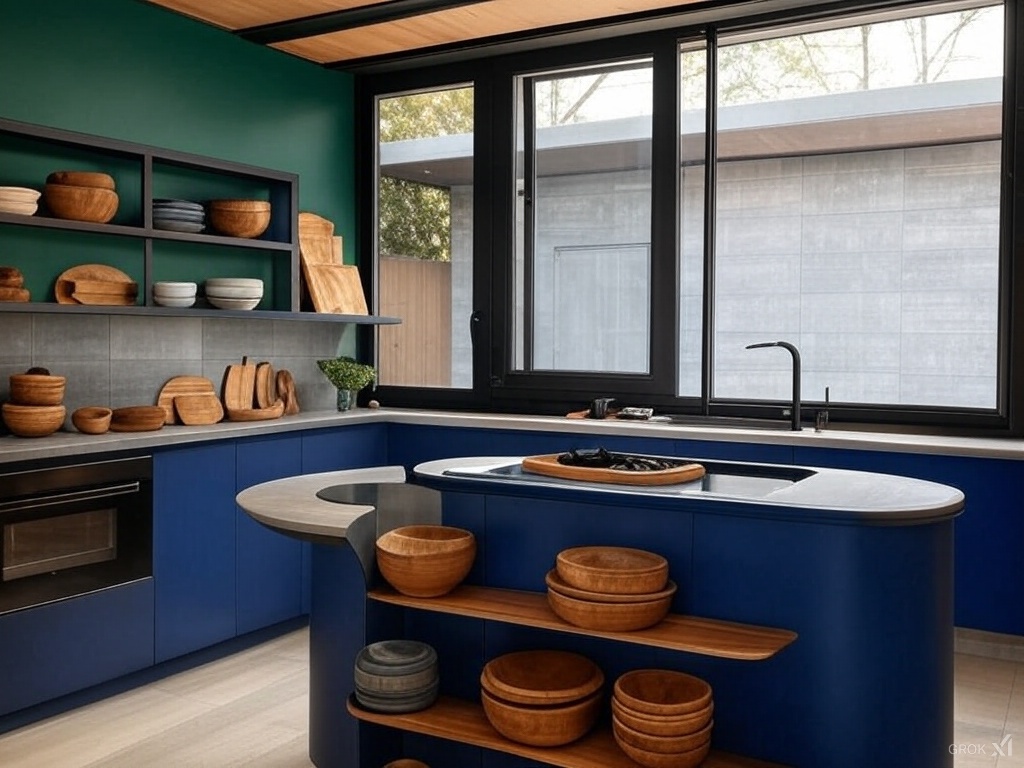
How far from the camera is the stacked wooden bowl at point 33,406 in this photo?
399 cm

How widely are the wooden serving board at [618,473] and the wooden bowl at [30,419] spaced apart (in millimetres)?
2269

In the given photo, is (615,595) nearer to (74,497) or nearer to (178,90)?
(74,497)

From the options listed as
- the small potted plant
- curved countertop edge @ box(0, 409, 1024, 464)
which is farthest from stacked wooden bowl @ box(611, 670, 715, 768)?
the small potted plant

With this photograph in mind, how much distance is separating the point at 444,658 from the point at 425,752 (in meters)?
0.30

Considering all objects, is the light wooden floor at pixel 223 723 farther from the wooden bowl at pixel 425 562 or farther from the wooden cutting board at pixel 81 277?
the wooden cutting board at pixel 81 277

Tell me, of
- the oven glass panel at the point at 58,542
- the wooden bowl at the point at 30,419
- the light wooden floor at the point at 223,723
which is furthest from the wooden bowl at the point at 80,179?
the light wooden floor at the point at 223,723

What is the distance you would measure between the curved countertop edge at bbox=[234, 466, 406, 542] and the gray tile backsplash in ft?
5.27

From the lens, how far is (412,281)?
625 cm

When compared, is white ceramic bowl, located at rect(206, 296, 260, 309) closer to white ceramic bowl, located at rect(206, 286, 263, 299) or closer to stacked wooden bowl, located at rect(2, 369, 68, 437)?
white ceramic bowl, located at rect(206, 286, 263, 299)

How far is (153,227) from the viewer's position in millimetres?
4668

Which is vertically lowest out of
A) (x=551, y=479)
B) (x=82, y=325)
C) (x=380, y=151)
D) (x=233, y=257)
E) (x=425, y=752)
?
(x=425, y=752)

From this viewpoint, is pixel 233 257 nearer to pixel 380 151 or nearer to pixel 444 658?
pixel 380 151

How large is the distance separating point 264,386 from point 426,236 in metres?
1.51

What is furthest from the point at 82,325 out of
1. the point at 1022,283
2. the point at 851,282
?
the point at 1022,283
